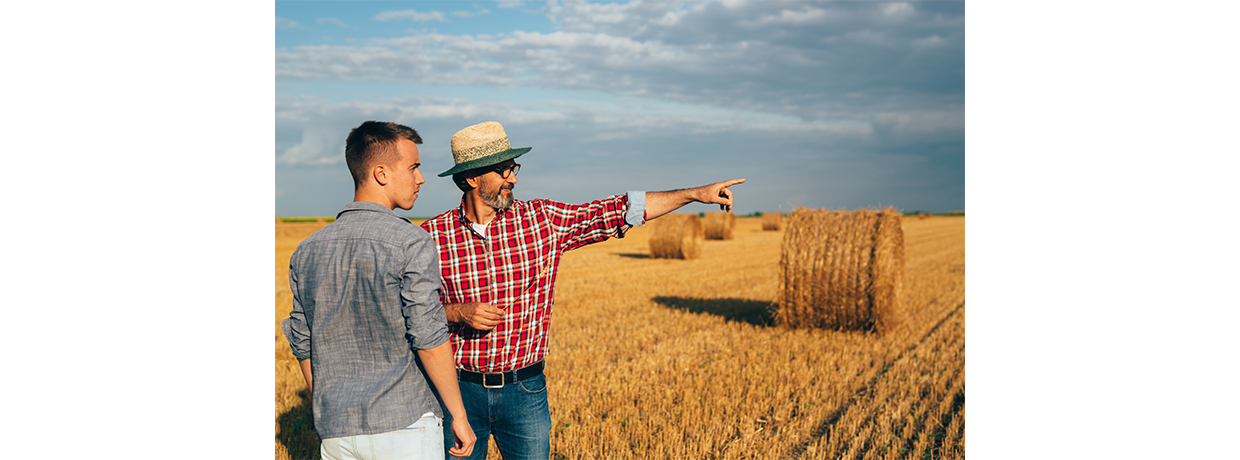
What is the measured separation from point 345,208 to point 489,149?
657mm

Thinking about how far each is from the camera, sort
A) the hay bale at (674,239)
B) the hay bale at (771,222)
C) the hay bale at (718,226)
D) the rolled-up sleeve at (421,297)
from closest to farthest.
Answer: the rolled-up sleeve at (421,297) → the hay bale at (674,239) → the hay bale at (718,226) → the hay bale at (771,222)

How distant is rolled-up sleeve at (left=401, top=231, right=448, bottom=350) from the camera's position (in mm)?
2160

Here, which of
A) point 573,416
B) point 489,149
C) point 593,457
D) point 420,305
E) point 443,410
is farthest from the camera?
point 573,416

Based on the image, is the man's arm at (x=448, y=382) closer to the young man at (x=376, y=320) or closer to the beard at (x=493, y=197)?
the young man at (x=376, y=320)

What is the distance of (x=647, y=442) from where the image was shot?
462 cm

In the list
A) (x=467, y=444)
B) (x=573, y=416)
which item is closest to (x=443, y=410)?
(x=467, y=444)

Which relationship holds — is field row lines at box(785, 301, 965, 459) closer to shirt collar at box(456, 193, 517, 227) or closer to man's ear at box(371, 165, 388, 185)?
shirt collar at box(456, 193, 517, 227)

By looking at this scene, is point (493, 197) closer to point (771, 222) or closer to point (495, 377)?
point (495, 377)

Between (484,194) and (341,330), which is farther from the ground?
(484,194)

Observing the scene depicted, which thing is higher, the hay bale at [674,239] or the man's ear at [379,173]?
the man's ear at [379,173]

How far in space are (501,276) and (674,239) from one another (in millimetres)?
17320

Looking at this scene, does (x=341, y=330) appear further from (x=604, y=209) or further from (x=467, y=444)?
(x=604, y=209)

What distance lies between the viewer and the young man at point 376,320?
85.6 inches

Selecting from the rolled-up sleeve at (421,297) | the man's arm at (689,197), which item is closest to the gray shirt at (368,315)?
the rolled-up sleeve at (421,297)
